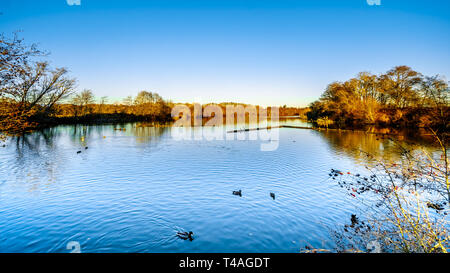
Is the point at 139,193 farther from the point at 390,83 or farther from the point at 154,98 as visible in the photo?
the point at 154,98

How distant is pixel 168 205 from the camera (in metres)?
8.69

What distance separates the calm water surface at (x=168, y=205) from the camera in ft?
20.5

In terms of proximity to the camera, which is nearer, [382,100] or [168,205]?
[168,205]

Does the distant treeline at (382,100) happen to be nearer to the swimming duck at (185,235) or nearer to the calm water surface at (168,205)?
the calm water surface at (168,205)

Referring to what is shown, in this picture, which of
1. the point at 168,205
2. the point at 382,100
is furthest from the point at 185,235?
the point at 382,100

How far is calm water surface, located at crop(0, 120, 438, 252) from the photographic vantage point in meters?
6.23

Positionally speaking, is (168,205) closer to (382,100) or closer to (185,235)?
(185,235)

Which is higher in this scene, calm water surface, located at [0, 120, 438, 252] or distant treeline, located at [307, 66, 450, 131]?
distant treeline, located at [307, 66, 450, 131]

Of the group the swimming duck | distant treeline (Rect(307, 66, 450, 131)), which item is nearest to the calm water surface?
the swimming duck

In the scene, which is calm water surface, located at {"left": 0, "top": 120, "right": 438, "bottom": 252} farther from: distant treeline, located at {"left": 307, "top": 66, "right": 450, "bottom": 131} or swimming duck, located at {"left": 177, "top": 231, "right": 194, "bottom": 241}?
distant treeline, located at {"left": 307, "top": 66, "right": 450, "bottom": 131}

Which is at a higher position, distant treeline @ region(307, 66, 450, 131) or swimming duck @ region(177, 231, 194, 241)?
distant treeline @ region(307, 66, 450, 131)

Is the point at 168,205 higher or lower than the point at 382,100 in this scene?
lower

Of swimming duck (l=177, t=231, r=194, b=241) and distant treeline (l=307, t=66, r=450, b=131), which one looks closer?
swimming duck (l=177, t=231, r=194, b=241)

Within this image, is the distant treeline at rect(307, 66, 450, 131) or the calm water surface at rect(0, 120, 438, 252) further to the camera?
the distant treeline at rect(307, 66, 450, 131)
